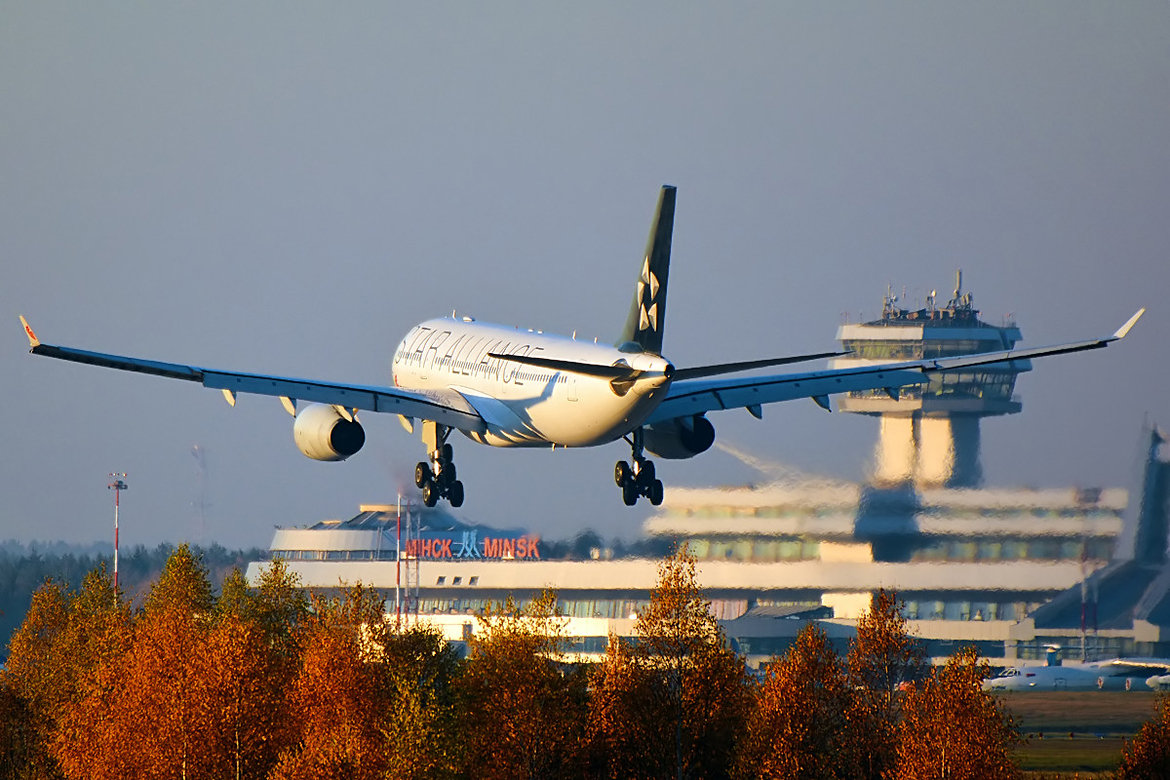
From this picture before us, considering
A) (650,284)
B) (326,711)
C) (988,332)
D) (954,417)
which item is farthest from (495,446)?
(988,332)

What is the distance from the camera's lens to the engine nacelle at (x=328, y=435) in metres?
65.6

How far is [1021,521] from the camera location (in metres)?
110

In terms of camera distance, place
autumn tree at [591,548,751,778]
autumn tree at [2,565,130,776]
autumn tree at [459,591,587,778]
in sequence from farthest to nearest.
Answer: autumn tree at [2,565,130,776]
autumn tree at [459,591,587,778]
autumn tree at [591,548,751,778]

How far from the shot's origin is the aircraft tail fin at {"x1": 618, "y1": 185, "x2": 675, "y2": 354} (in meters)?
59.6

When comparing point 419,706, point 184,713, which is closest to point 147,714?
point 184,713

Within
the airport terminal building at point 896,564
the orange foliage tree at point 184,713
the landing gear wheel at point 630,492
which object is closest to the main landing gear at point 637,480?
the landing gear wheel at point 630,492

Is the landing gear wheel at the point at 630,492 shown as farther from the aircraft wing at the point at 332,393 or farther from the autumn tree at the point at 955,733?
the autumn tree at the point at 955,733

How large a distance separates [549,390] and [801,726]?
1846 centimetres

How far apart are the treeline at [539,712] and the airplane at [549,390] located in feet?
24.8

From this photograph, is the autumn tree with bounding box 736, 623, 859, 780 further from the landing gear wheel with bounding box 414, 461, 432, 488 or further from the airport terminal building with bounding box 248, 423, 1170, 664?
the airport terminal building with bounding box 248, 423, 1170, 664

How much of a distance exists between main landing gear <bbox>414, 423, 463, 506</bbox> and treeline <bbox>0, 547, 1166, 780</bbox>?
7.03 m

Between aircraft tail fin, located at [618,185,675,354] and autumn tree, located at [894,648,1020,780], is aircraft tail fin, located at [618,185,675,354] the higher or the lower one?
the higher one

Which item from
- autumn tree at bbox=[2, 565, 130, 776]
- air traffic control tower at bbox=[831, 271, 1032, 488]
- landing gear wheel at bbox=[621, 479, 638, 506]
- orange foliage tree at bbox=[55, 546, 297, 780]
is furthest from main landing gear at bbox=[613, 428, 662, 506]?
air traffic control tower at bbox=[831, 271, 1032, 488]

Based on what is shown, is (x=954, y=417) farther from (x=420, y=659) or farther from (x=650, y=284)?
(x=650, y=284)
